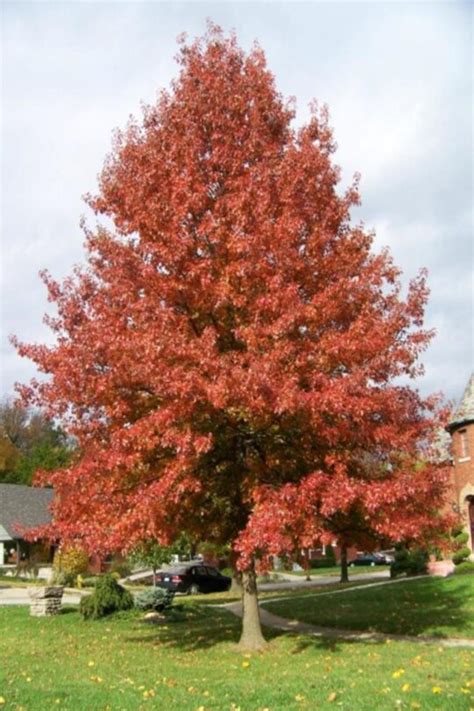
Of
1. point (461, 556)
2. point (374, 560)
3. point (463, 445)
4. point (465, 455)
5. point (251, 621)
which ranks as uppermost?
point (463, 445)

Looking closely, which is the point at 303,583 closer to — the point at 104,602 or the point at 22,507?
the point at 104,602

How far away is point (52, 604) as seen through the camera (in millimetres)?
21625

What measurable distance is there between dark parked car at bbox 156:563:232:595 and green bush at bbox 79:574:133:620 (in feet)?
48.0

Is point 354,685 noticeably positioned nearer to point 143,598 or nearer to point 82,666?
point 82,666

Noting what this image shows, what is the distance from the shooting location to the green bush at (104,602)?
20203 millimetres

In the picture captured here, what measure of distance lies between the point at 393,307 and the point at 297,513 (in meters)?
4.26

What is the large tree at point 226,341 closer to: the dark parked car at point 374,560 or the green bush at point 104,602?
the green bush at point 104,602

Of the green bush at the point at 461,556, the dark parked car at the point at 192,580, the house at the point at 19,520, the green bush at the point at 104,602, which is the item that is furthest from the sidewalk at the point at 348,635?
the house at the point at 19,520

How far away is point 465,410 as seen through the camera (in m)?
32.2

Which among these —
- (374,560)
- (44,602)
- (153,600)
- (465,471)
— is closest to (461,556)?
(465,471)

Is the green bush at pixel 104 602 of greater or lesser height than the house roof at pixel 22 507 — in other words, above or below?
below

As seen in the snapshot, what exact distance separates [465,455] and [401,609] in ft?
47.7

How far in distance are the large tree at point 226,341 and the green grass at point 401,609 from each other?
4109 millimetres

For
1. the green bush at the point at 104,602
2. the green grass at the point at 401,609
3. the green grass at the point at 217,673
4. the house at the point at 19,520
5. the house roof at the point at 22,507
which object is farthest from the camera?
the house roof at the point at 22,507
